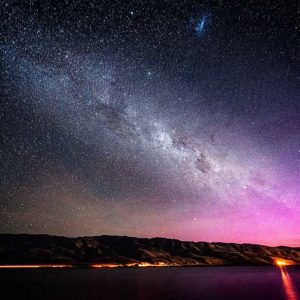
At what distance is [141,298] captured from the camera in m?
55.5

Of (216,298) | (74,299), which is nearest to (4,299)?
(74,299)

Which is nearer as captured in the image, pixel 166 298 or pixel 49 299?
pixel 49 299

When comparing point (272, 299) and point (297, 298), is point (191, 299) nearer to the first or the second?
point (272, 299)

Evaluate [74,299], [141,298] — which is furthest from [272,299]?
[74,299]

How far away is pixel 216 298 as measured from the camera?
188 ft

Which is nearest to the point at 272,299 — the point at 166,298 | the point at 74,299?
the point at 166,298

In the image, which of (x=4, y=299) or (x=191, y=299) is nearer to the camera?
(x=4, y=299)

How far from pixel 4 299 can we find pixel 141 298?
76.7 ft

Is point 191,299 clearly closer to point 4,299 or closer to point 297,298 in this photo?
point 297,298

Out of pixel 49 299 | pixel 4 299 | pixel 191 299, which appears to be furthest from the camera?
pixel 191 299

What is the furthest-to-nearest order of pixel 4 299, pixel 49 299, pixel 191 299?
pixel 191 299 < pixel 49 299 < pixel 4 299

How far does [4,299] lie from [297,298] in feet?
172

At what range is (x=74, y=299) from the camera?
2066 inches

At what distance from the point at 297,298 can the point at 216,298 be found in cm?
1525
